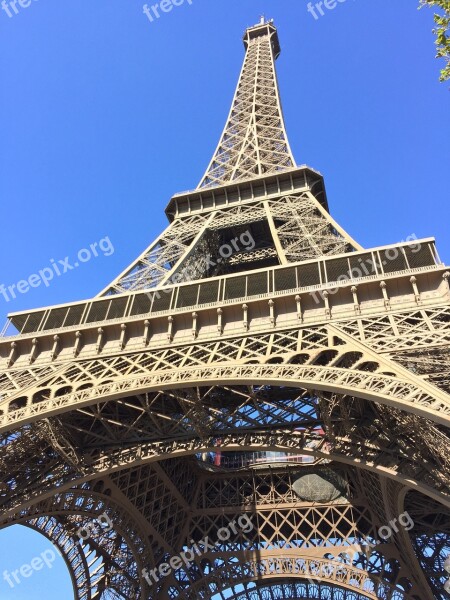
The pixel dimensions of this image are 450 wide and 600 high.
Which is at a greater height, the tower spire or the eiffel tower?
the tower spire

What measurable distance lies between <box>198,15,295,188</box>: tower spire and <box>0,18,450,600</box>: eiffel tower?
161cm

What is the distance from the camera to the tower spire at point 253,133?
32594 millimetres

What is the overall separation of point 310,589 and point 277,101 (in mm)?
31864

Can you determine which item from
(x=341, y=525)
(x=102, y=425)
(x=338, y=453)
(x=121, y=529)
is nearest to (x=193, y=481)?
(x=121, y=529)

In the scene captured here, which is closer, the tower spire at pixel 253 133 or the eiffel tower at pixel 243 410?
the eiffel tower at pixel 243 410

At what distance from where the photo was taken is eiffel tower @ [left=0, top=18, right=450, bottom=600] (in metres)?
14.1

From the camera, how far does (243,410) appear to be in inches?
726

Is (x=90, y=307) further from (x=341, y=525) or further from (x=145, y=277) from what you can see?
(x=341, y=525)

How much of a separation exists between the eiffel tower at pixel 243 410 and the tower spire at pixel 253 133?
63.2 inches

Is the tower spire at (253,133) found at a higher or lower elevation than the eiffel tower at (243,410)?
higher

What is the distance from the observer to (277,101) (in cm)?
→ 3869

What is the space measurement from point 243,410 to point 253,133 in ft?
75.2

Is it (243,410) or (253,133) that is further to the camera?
(253,133)

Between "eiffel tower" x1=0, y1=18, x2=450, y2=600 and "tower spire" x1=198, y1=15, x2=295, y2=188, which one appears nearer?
"eiffel tower" x1=0, y1=18, x2=450, y2=600
